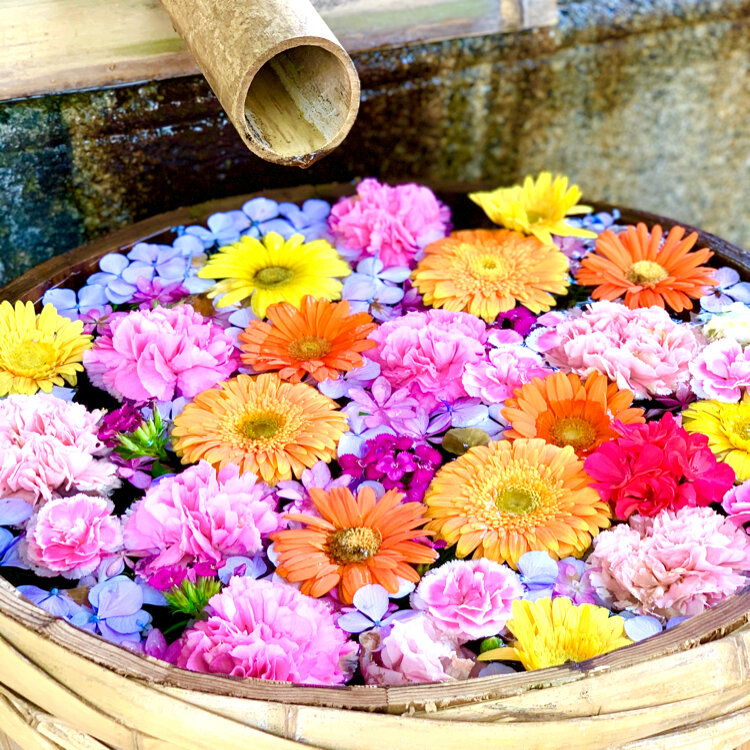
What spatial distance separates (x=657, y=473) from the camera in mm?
970

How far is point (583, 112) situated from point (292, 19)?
3.36ft

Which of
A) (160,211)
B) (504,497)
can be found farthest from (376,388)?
(160,211)

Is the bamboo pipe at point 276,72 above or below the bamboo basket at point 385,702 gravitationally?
above

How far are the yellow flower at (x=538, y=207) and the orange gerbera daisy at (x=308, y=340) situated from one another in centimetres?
31

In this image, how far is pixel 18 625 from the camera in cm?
84

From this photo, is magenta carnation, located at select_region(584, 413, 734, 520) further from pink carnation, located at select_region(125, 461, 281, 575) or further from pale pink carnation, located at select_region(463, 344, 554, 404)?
pink carnation, located at select_region(125, 461, 281, 575)

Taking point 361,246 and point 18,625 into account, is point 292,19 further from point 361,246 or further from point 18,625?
point 18,625

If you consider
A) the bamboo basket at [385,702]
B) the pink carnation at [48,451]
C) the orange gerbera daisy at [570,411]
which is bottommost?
the bamboo basket at [385,702]

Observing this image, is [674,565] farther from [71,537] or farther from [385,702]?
[71,537]

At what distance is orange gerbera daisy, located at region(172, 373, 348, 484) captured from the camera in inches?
40.4

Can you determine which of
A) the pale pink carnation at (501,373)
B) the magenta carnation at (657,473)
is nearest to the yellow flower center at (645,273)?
the pale pink carnation at (501,373)

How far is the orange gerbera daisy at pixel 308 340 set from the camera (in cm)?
115

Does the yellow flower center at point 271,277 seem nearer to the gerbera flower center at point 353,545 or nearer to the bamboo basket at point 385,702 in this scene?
the gerbera flower center at point 353,545

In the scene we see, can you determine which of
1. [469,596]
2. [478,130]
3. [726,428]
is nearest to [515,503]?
[469,596]
